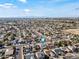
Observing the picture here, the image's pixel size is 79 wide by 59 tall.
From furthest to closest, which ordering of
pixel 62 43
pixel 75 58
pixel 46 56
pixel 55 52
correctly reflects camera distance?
pixel 62 43, pixel 55 52, pixel 46 56, pixel 75 58

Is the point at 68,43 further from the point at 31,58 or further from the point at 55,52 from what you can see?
the point at 31,58

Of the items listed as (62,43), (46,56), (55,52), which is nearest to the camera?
(46,56)

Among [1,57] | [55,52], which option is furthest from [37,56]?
[1,57]

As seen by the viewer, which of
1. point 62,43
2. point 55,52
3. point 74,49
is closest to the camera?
point 55,52

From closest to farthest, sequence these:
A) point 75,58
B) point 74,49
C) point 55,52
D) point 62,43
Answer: point 75,58 → point 55,52 → point 74,49 → point 62,43

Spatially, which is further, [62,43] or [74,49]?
[62,43]

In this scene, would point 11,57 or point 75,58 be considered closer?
point 75,58

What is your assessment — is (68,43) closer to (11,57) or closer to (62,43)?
(62,43)

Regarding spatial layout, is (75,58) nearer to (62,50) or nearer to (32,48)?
(62,50)

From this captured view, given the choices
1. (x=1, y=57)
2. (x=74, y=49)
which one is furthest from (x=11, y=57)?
(x=74, y=49)
